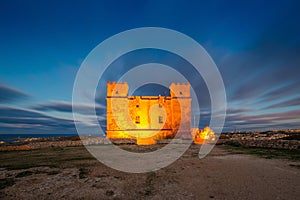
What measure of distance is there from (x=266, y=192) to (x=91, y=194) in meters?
5.72

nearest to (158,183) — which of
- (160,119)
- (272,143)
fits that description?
(272,143)

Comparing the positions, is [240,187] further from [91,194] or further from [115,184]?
[91,194]

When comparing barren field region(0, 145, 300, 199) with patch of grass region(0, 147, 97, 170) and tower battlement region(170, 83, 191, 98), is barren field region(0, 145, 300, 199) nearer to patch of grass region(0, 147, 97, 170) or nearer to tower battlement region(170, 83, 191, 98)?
patch of grass region(0, 147, 97, 170)

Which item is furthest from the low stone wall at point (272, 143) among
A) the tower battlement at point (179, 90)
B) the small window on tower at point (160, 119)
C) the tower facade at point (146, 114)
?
the tower battlement at point (179, 90)

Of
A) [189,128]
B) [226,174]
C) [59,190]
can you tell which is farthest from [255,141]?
[59,190]

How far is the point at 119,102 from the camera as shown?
2784 centimetres

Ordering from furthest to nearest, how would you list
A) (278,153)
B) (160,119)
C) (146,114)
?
(160,119), (146,114), (278,153)

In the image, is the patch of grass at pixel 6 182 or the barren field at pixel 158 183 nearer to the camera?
the barren field at pixel 158 183

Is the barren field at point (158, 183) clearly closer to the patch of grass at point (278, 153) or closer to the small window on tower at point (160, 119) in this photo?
the patch of grass at point (278, 153)

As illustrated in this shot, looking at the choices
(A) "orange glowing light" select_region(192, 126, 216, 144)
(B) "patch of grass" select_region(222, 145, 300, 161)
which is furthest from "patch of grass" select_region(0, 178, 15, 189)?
(A) "orange glowing light" select_region(192, 126, 216, 144)

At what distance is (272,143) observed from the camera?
16906 mm

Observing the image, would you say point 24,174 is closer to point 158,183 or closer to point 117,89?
point 158,183

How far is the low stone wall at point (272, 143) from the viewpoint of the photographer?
49.1ft

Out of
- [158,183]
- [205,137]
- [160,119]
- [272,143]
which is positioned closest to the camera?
[158,183]
